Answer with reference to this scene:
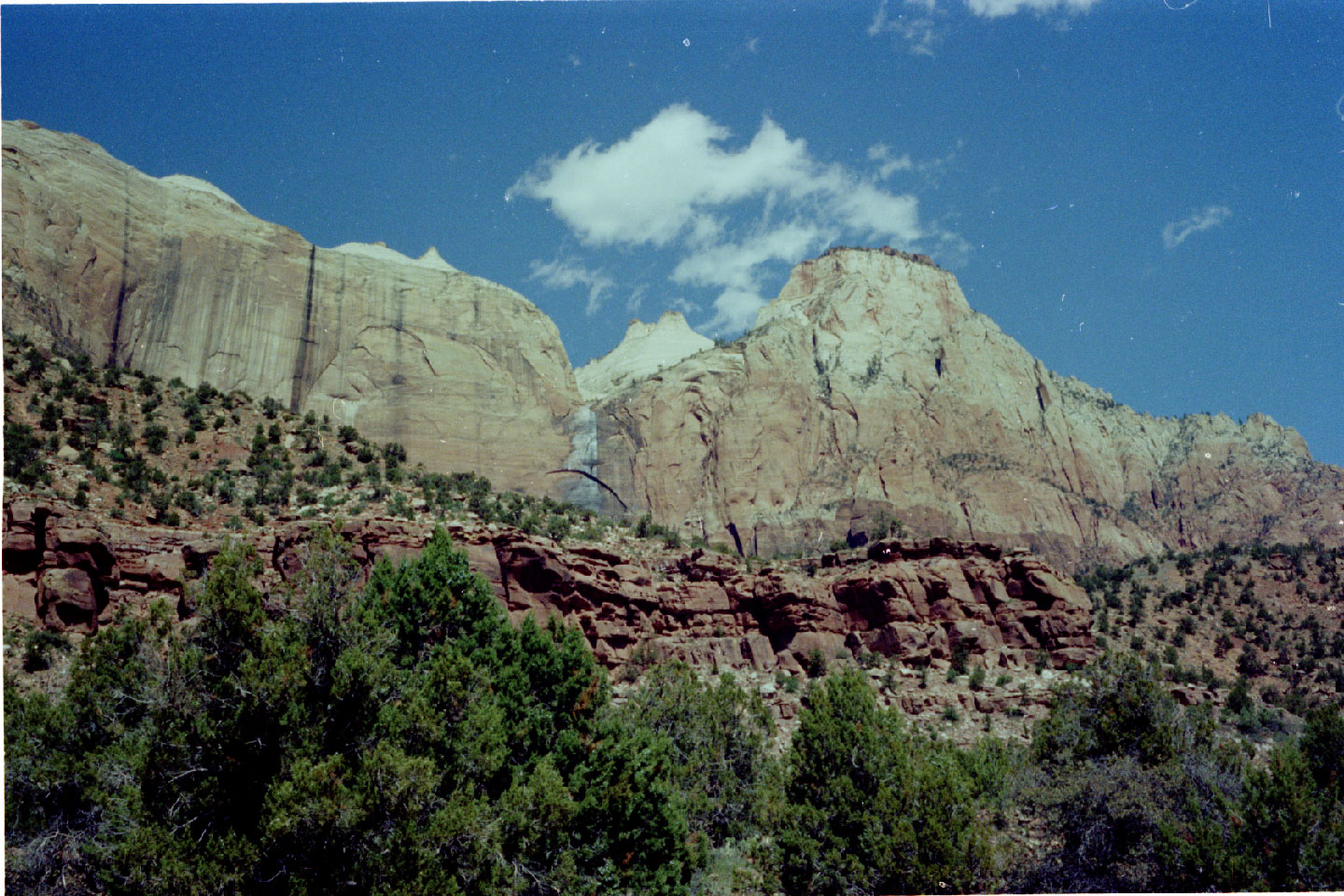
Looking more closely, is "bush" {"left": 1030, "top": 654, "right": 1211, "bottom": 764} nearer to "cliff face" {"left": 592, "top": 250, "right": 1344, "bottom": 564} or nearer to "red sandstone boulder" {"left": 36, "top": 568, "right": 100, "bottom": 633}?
"red sandstone boulder" {"left": 36, "top": 568, "right": 100, "bottom": 633}

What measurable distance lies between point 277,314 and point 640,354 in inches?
2283

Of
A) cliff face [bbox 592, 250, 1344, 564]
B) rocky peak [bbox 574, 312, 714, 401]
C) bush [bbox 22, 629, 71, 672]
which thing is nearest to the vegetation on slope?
bush [bbox 22, 629, 71, 672]

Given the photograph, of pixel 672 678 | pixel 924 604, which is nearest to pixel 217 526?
pixel 672 678

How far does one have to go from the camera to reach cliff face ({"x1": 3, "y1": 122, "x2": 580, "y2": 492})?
58.9 meters

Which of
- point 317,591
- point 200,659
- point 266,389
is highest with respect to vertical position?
point 266,389

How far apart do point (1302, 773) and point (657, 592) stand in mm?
29838

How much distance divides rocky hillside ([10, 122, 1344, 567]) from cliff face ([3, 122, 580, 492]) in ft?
0.59

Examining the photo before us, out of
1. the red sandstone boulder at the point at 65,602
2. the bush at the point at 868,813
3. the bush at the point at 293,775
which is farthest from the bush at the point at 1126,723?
the red sandstone boulder at the point at 65,602

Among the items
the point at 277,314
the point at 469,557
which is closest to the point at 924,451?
the point at 277,314

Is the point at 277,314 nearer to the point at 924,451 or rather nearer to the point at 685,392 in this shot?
the point at 685,392

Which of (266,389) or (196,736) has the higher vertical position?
(266,389)

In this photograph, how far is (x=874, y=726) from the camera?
2352 cm

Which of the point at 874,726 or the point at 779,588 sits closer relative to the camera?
the point at 874,726

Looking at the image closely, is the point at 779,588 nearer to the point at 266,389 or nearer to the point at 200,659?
the point at 200,659
